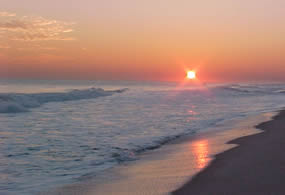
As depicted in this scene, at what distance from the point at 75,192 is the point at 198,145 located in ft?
17.3

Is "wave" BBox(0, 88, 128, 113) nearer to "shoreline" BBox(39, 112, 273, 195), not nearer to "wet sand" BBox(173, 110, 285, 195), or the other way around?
"shoreline" BBox(39, 112, 273, 195)

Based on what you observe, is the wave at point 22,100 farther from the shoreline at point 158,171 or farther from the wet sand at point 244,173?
the wet sand at point 244,173

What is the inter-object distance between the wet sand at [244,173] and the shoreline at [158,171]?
0.30 metres

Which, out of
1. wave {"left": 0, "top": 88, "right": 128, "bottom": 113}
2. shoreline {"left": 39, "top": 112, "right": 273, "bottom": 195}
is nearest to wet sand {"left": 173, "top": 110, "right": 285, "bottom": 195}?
shoreline {"left": 39, "top": 112, "right": 273, "bottom": 195}

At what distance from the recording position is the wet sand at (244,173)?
5281 millimetres

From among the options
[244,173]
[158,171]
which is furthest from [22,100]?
[244,173]

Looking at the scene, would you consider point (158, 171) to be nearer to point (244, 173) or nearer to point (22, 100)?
point (244, 173)

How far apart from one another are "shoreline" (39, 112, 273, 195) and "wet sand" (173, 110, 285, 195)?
0.98 ft

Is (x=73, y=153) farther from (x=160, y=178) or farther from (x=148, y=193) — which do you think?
(x=148, y=193)

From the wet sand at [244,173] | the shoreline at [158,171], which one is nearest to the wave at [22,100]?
the shoreline at [158,171]

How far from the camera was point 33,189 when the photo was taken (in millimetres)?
5988

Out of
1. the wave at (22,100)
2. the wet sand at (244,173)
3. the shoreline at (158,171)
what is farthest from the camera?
the wave at (22,100)

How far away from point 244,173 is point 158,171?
1767 millimetres

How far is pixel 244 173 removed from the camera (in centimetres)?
626
